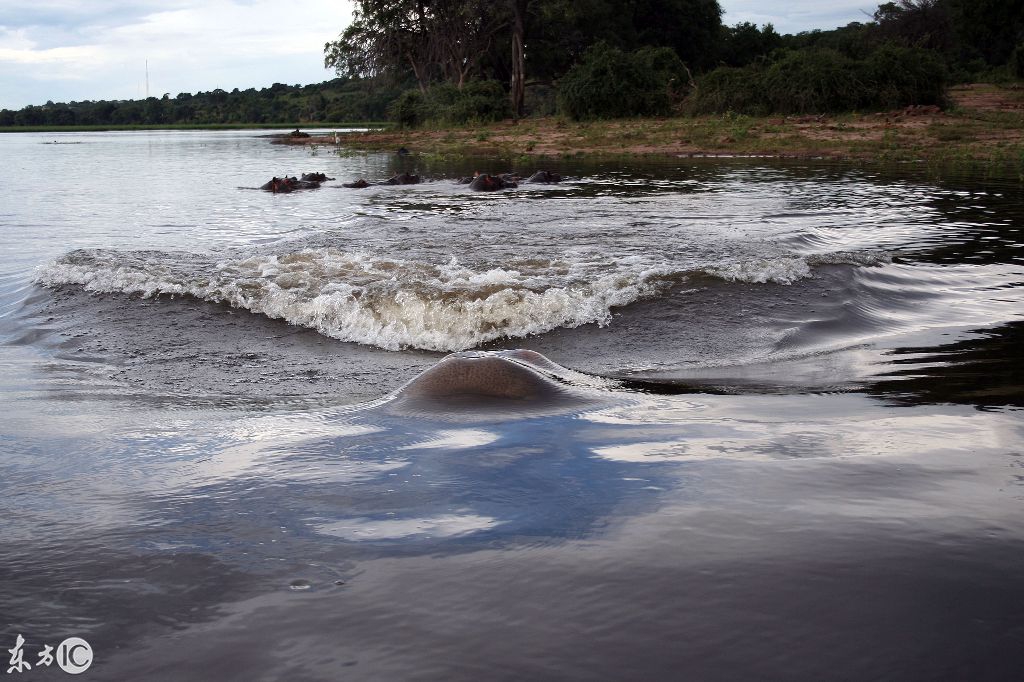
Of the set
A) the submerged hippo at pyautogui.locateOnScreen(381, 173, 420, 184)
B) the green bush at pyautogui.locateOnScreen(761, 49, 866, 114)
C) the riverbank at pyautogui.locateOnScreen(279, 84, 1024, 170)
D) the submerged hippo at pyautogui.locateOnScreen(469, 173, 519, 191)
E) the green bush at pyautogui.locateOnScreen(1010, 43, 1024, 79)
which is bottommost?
the submerged hippo at pyautogui.locateOnScreen(469, 173, 519, 191)

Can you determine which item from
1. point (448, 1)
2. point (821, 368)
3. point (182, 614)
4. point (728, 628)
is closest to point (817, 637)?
point (728, 628)

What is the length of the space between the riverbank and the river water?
1267 centimetres

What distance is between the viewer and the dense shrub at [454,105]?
1513 inches

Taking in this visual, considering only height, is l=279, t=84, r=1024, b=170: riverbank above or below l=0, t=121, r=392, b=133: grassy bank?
below

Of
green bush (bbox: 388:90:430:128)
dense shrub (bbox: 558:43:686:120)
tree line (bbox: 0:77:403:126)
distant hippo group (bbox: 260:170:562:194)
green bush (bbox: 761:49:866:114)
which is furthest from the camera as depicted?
tree line (bbox: 0:77:403:126)

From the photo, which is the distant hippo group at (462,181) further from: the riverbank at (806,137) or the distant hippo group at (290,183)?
the riverbank at (806,137)

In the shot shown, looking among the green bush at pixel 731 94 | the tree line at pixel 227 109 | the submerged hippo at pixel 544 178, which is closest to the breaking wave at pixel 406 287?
the submerged hippo at pixel 544 178

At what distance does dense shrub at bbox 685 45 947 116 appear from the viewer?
2539cm

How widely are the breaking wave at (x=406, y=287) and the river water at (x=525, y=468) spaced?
0.13 ft

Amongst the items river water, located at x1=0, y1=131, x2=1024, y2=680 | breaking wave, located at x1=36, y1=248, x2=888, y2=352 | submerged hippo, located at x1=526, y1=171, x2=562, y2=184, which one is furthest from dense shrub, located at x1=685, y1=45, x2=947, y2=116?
breaking wave, located at x1=36, y1=248, x2=888, y2=352

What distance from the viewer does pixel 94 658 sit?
1.87m

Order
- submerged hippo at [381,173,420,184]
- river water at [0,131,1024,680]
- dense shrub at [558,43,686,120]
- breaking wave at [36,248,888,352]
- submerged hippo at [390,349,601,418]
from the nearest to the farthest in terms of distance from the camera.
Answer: river water at [0,131,1024,680] < submerged hippo at [390,349,601,418] < breaking wave at [36,248,888,352] < submerged hippo at [381,173,420,184] < dense shrub at [558,43,686,120]

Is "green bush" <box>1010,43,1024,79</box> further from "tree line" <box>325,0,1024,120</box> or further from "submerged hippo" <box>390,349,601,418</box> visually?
"submerged hippo" <box>390,349,601,418</box>

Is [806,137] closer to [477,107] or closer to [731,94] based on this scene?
[731,94]
